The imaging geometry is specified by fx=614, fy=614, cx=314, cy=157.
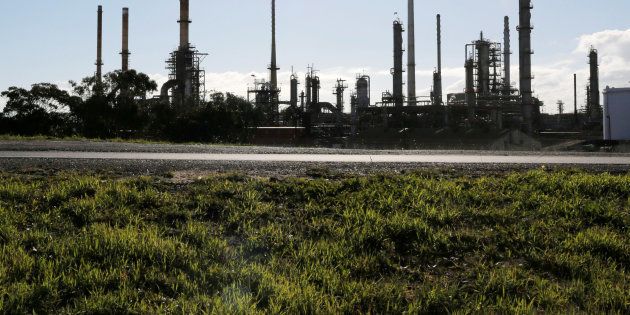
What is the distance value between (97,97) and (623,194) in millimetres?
41909

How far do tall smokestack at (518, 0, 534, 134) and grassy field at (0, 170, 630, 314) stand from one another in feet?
155

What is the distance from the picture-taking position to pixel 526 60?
5203cm

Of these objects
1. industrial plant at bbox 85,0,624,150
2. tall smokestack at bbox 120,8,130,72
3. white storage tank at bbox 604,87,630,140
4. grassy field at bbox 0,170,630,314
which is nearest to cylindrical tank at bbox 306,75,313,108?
industrial plant at bbox 85,0,624,150

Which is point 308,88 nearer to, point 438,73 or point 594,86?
point 438,73

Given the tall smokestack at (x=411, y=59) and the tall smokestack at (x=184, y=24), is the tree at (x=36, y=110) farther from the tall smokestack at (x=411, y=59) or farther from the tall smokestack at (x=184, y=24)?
the tall smokestack at (x=411, y=59)

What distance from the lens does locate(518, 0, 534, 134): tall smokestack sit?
2023 inches

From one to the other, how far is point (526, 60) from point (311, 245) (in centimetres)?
5096

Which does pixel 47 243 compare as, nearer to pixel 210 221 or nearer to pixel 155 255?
pixel 155 255

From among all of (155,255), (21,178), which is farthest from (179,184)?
(155,255)

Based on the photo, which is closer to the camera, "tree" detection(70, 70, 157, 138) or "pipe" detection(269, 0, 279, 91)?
"tree" detection(70, 70, 157, 138)

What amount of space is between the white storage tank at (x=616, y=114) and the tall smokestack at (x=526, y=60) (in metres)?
25.0

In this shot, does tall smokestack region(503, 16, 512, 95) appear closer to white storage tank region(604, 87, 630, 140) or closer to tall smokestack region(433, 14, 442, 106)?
tall smokestack region(433, 14, 442, 106)

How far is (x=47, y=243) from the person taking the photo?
4.89m

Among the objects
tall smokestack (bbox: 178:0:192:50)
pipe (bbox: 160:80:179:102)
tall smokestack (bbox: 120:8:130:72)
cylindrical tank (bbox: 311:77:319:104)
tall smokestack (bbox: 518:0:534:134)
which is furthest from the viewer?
cylindrical tank (bbox: 311:77:319:104)
